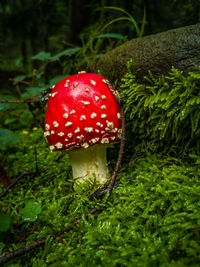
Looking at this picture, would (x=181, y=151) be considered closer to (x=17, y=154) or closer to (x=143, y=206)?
(x=143, y=206)

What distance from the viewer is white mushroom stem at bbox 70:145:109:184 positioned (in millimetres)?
1838

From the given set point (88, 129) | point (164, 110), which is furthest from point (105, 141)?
point (164, 110)

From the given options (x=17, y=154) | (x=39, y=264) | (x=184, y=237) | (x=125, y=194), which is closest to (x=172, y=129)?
(x=125, y=194)

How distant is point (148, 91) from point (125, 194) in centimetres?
96

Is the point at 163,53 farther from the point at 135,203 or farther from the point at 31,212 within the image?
the point at 31,212

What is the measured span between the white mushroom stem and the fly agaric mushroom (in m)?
0.18

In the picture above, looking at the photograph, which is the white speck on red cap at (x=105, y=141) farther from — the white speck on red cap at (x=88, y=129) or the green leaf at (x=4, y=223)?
the green leaf at (x=4, y=223)

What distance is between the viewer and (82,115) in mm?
1593

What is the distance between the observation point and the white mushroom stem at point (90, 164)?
1.84m

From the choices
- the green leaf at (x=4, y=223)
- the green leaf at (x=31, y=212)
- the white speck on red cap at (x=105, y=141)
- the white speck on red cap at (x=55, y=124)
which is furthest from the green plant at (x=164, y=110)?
the green leaf at (x=4, y=223)

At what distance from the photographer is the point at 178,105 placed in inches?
67.2

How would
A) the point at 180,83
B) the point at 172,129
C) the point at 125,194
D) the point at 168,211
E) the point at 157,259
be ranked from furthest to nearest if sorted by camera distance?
1. the point at 172,129
2. the point at 180,83
3. the point at 125,194
4. the point at 168,211
5. the point at 157,259

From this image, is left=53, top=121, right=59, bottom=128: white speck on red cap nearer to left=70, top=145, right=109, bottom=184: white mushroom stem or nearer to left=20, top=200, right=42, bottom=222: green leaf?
left=70, top=145, right=109, bottom=184: white mushroom stem

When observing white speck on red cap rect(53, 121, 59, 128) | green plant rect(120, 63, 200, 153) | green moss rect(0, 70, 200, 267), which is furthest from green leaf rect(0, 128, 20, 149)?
green plant rect(120, 63, 200, 153)
